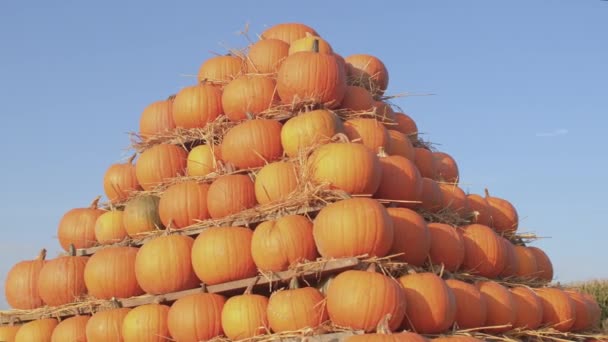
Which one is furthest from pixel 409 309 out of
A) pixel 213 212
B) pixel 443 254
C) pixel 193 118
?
pixel 193 118

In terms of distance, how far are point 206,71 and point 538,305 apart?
4.57 metres

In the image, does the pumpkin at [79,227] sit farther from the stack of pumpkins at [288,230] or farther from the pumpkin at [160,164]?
the pumpkin at [160,164]

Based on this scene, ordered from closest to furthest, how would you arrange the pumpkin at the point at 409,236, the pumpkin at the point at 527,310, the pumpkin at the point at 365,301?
the pumpkin at the point at 365,301 → the pumpkin at the point at 409,236 → the pumpkin at the point at 527,310

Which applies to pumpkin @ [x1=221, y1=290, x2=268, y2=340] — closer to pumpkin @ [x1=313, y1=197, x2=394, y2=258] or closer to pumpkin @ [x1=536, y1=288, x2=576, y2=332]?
pumpkin @ [x1=313, y1=197, x2=394, y2=258]

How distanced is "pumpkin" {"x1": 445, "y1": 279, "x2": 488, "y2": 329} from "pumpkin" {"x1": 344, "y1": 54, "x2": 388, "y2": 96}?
3.18 metres

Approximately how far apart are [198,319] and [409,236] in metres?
1.97

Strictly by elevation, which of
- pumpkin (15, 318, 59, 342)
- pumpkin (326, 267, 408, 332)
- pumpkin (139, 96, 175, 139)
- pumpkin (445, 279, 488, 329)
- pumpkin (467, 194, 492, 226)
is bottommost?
pumpkin (15, 318, 59, 342)

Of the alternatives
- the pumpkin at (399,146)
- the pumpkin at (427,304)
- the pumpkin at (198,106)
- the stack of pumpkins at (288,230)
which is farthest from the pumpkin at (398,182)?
the pumpkin at (198,106)

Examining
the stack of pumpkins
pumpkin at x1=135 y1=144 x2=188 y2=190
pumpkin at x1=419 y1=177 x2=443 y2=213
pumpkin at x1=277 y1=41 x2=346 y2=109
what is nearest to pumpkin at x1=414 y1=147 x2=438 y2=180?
the stack of pumpkins

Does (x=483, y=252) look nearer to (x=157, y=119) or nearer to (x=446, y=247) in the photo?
(x=446, y=247)

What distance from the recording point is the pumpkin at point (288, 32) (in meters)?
9.22

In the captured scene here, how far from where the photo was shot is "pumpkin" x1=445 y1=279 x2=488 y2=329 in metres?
6.45

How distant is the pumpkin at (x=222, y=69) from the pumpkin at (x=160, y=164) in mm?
1000

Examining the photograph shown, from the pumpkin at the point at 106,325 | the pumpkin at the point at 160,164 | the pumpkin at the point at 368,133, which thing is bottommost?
the pumpkin at the point at 106,325
